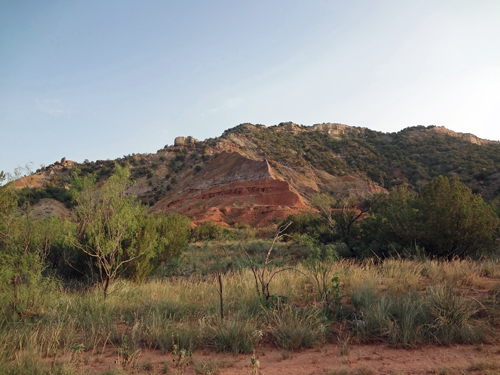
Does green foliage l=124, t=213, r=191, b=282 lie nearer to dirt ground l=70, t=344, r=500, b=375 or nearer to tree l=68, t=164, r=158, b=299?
tree l=68, t=164, r=158, b=299

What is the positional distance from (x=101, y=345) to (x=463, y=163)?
58.7m

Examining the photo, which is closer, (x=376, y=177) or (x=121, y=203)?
(x=121, y=203)

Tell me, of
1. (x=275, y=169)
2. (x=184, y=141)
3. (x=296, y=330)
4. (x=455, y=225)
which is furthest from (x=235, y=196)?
(x=296, y=330)

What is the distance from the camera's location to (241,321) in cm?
498

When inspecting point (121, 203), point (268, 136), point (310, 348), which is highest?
point (268, 136)

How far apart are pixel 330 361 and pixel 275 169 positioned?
4338 cm

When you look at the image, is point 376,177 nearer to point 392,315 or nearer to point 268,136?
point 268,136

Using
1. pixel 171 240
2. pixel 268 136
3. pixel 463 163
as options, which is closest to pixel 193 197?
pixel 268 136

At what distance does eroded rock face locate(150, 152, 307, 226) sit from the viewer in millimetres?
35031

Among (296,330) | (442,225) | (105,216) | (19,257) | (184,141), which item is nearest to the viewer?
(296,330)

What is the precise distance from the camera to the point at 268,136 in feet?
202

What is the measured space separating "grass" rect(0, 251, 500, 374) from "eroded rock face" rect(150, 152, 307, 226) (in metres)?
26.1

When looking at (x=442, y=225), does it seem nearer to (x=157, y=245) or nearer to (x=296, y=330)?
(x=296, y=330)

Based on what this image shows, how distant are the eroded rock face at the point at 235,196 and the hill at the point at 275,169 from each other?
13 cm
